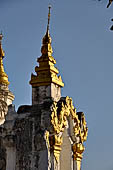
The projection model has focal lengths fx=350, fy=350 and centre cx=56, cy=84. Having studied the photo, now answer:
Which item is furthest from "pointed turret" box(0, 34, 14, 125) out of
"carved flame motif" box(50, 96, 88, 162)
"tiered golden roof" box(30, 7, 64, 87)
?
"carved flame motif" box(50, 96, 88, 162)

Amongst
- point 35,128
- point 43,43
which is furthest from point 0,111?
point 35,128

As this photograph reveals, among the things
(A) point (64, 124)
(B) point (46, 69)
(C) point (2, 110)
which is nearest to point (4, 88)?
(C) point (2, 110)

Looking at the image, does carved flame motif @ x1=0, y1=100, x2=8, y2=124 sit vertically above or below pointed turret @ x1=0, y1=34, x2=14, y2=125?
below

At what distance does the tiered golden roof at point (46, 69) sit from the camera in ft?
33.1

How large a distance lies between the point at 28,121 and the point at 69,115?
1.57 m

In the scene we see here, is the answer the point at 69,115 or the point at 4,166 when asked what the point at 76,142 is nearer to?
the point at 69,115

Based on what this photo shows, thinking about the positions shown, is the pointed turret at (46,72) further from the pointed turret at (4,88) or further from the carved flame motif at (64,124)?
the pointed turret at (4,88)

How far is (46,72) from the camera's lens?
1029 cm

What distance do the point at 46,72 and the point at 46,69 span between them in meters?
Result: 0.14

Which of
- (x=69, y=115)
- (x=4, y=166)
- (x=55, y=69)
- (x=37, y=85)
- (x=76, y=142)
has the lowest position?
(x=4, y=166)

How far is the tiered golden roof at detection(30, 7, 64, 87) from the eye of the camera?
10.1 metres

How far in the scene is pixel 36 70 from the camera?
34.3 feet

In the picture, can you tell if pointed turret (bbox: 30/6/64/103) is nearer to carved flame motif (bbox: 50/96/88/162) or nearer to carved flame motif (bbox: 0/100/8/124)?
carved flame motif (bbox: 50/96/88/162)

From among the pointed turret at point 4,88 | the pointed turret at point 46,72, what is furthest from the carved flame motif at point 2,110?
the pointed turret at point 46,72
